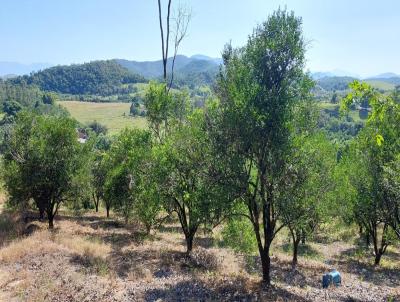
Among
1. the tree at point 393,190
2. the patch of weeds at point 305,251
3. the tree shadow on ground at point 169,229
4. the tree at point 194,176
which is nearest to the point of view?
the tree at point 194,176

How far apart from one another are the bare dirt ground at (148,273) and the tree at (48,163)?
382 cm

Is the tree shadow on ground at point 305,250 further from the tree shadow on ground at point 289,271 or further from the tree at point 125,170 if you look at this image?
the tree at point 125,170

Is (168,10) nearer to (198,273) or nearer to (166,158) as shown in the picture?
(166,158)

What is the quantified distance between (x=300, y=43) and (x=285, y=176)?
6.98m

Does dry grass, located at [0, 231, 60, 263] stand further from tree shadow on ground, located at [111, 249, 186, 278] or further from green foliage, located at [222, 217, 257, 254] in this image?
green foliage, located at [222, 217, 257, 254]

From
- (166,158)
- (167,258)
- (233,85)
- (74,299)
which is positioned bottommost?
(167,258)

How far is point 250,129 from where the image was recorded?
18281 mm

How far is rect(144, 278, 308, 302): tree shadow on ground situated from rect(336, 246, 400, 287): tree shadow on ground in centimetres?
1192

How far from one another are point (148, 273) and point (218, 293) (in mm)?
5707

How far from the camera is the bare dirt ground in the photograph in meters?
19.4

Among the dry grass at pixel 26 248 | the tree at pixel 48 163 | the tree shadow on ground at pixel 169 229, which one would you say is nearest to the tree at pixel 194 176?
the dry grass at pixel 26 248

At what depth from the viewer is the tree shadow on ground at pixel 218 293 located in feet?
62.3

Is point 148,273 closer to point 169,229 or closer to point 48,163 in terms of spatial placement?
point 48,163

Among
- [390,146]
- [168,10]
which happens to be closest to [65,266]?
[390,146]
